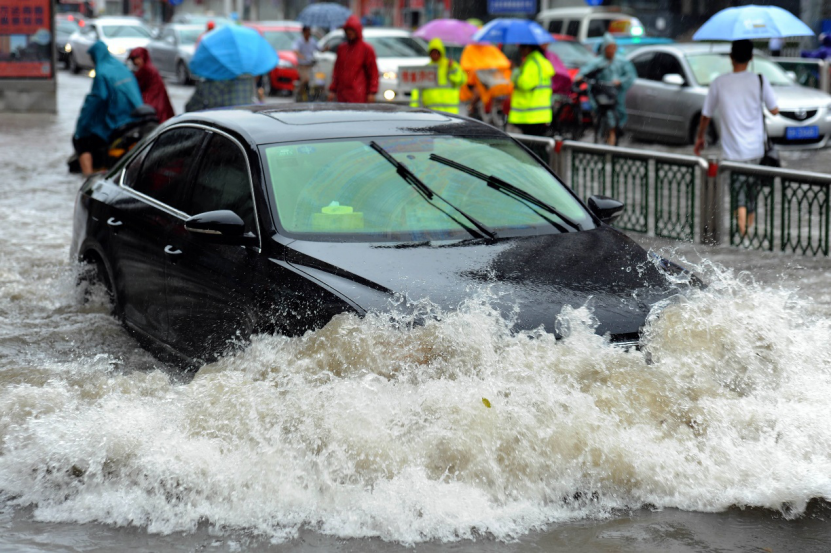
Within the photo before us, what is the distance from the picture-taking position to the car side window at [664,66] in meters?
18.3

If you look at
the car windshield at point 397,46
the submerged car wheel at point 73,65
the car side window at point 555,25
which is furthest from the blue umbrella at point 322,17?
the submerged car wheel at point 73,65

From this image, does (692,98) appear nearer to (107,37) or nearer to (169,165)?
(169,165)

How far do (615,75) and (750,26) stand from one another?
7.06 m

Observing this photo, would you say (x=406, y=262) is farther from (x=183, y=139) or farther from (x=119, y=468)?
(x=183, y=139)

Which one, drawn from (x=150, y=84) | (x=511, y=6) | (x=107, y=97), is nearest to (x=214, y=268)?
(x=107, y=97)

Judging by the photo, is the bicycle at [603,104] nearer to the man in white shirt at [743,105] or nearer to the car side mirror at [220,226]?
the man in white shirt at [743,105]

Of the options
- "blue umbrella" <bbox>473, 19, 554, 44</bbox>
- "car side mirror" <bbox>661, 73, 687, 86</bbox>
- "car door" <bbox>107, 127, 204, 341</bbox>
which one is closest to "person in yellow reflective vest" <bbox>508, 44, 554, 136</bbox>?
"blue umbrella" <bbox>473, 19, 554, 44</bbox>

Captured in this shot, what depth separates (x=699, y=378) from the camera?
486 centimetres

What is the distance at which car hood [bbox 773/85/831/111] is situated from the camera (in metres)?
16.8

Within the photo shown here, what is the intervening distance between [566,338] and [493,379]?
0.33 m

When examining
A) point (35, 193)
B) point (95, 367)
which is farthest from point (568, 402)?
point (35, 193)

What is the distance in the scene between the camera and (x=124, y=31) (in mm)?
36250

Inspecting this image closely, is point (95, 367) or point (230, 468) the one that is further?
point (95, 367)

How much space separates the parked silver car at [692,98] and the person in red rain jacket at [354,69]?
16.2ft
